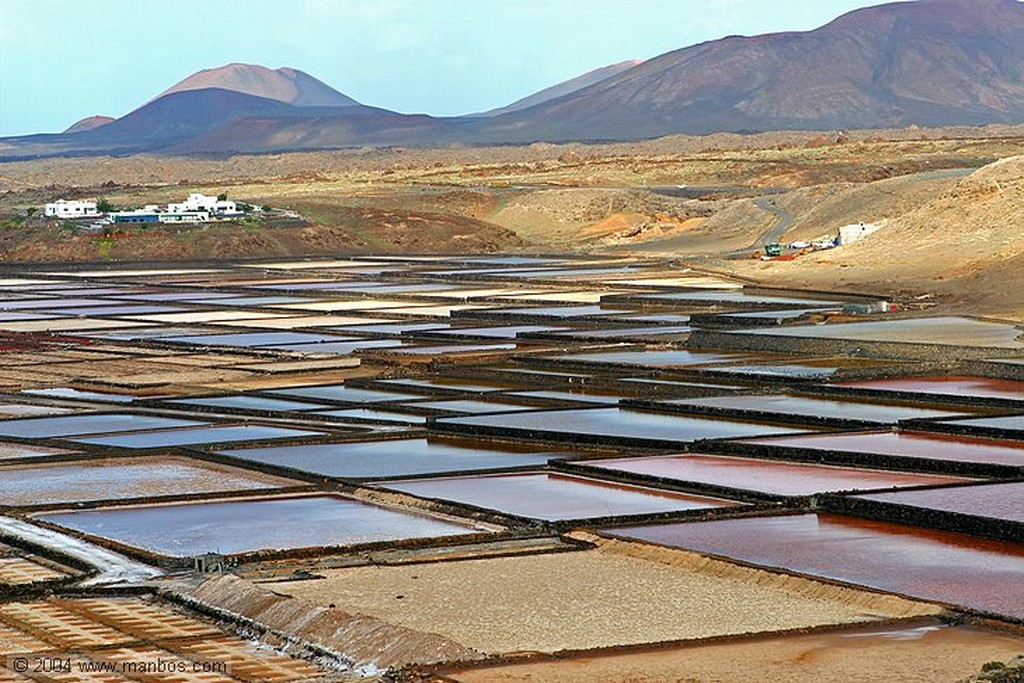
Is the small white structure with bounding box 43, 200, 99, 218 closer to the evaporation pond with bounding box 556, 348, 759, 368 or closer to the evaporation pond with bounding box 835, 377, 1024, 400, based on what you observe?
the evaporation pond with bounding box 556, 348, 759, 368

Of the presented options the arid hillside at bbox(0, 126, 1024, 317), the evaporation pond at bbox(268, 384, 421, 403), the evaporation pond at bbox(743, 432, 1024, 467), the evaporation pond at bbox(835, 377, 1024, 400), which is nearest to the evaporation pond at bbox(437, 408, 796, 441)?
the evaporation pond at bbox(743, 432, 1024, 467)

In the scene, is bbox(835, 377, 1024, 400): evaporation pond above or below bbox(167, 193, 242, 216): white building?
below

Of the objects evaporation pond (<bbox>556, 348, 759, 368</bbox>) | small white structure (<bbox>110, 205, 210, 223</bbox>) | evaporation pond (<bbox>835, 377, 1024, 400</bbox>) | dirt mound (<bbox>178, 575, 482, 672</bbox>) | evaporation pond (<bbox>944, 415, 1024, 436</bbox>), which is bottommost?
evaporation pond (<bbox>556, 348, 759, 368</bbox>)

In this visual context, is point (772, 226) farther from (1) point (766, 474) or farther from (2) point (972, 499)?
(2) point (972, 499)

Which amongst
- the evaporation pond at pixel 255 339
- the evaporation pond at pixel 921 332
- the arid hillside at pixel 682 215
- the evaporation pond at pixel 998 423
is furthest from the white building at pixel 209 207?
the evaporation pond at pixel 998 423

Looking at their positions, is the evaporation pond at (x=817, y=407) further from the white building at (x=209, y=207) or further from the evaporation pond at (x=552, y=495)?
the white building at (x=209, y=207)

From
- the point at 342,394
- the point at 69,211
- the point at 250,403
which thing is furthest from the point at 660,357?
the point at 69,211
